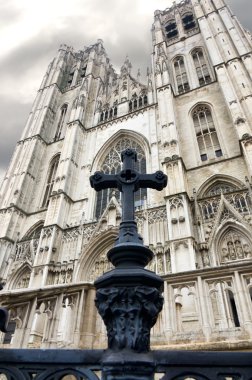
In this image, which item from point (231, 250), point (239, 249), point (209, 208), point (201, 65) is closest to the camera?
point (239, 249)

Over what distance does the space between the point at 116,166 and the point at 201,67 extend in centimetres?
941

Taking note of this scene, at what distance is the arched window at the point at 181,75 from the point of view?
18108 mm

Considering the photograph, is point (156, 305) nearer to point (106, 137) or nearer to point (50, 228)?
point (50, 228)

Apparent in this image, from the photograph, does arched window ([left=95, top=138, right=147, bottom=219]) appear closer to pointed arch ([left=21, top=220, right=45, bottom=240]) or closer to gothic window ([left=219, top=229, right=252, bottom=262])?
pointed arch ([left=21, top=220, right=45, bottom=240])

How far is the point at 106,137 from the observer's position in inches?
715

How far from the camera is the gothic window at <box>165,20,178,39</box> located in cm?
2375

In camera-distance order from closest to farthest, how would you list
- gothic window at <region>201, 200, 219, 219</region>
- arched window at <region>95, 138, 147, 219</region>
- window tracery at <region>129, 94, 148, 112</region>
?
gothic window at <region>201, 200, 219, 219</region>, arched window at <region>95, 138, 147, 219</region>, window tracery at <region>129, 94, 148, 112</region>

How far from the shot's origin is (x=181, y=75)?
1916 centimetres

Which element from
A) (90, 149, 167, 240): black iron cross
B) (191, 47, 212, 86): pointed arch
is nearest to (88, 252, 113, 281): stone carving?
(90, 149, 167, 240): black iron cross

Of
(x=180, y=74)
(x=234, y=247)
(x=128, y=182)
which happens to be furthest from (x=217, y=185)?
(x=128, y=182)

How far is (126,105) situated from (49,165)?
722 cm

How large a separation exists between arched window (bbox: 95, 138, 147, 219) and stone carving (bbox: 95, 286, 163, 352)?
12.0m

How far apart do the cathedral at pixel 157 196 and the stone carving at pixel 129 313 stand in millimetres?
2147

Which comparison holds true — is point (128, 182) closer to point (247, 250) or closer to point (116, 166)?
point (247, 250)
